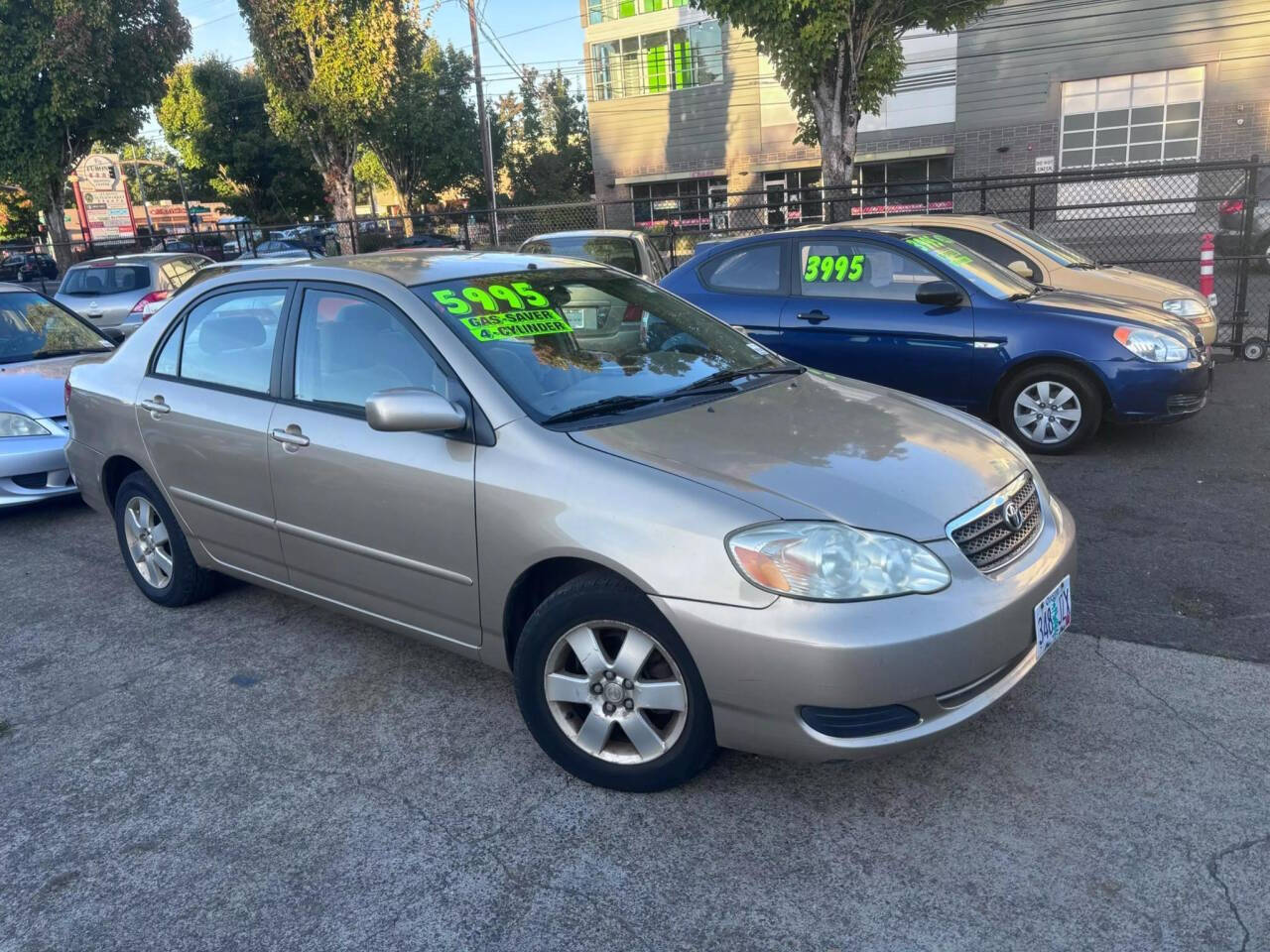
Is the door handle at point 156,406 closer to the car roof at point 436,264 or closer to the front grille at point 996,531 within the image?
the car roof at point 436,264

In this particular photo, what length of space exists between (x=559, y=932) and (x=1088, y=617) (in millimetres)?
2704

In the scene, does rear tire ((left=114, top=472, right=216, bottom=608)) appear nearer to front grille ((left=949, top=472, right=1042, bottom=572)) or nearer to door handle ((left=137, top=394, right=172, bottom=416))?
door handle ((left=137, top=394, right=172, bottom=416))

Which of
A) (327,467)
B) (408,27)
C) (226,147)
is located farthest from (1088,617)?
(226,147)

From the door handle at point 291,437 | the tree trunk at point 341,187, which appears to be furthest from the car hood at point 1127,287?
the tree trunk at point 341,187

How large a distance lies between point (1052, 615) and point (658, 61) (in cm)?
3380

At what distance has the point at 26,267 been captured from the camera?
31.4 m

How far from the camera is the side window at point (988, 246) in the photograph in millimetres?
8500

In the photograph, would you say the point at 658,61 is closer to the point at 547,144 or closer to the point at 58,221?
the point at 547,144

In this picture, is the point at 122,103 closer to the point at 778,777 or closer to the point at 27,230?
the point at 778,777

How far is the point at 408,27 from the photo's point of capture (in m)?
19.5

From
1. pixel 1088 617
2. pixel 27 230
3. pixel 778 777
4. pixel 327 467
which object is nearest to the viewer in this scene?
pixel 778 777

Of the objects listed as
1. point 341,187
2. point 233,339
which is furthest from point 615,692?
point 341,187

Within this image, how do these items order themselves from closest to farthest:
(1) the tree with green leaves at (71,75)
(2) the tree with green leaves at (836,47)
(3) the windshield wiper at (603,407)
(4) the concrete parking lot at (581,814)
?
1. (4) the concrete parking lot at (581,814)
2. (3) the windshield wiper at (603,407)
3. (2) the tree with green leaves at (836,47)
4. (1) the tree with green leaves at (71,75)

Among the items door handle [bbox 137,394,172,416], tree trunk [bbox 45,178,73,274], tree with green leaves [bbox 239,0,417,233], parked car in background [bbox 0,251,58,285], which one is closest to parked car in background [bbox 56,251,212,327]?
tree with green leaves [bbox 239,0,417,233]
